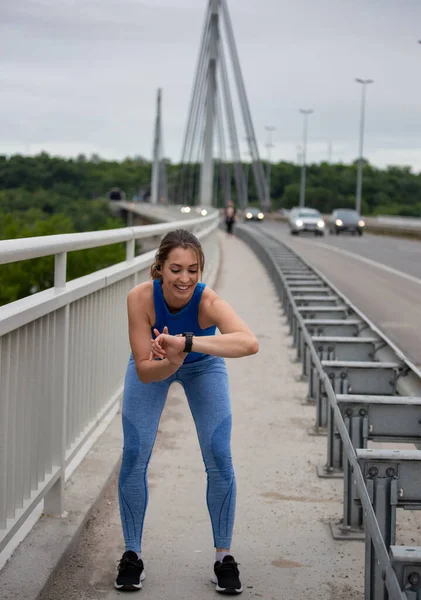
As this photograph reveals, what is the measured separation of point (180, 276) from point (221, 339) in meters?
0.31

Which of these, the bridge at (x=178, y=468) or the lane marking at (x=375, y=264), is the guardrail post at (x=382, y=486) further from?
the lane marking at (x=375, y=264)

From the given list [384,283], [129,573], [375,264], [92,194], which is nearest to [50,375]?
[129,573]

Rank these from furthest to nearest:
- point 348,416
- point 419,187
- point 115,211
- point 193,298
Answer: point 419,187 < point 115,211 < point 348,416 < point 193,298

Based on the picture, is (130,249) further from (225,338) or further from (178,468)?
(225,338)

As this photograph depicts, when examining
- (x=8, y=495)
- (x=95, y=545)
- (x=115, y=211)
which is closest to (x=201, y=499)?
(x=95, y=545)

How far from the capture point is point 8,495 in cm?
407

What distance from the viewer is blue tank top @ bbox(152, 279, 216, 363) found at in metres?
4.00

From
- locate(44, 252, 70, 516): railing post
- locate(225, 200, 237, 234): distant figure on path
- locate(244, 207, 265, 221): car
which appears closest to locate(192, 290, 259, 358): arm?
locate(44, 252, 70, 516): railing post

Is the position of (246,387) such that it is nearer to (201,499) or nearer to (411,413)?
(201,499)

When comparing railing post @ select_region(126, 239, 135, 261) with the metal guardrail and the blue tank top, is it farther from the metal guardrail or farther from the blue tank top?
the blue tank top

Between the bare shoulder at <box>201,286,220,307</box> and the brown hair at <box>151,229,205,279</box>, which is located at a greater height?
the brown hair at <box>151,229,205,279</box>

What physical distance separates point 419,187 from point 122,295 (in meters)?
152

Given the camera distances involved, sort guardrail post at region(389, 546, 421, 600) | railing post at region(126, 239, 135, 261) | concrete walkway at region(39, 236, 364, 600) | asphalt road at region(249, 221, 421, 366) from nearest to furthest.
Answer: guardrail post at region(389, 546, 421, 600)
concrete walkway at region(39, 236, 364, 600)
railing post at region(126, 239, 135, 261)
asphalt road at region(249, 221, 421, 366)

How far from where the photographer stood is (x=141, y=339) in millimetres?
3998
